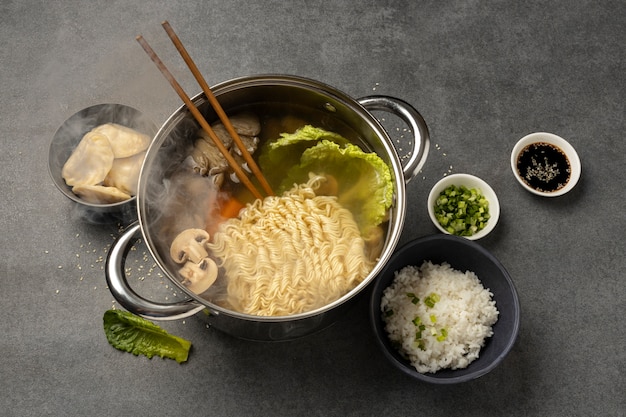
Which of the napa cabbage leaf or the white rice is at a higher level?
the napa cabbage leaf

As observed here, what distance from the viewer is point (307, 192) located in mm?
3121

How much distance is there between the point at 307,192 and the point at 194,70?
2.79ft

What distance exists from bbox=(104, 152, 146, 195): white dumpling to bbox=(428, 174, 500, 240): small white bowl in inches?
65.8

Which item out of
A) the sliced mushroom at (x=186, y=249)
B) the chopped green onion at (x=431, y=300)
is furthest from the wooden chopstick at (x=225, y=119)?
the chopped green onion at (x=431, y=300)

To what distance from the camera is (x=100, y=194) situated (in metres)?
3.26

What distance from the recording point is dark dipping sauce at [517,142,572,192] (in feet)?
11.6

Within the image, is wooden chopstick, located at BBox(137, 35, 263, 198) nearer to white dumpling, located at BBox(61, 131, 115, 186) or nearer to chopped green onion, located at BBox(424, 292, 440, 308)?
white dumpling, located at BBox(61, 131, 115, 186)

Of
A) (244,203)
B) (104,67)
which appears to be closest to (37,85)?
(104,67)

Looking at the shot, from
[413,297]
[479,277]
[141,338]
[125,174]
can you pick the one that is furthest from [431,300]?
[125,174]

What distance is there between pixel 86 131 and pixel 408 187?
1928mm

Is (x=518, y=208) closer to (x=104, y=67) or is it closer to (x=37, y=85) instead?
(x=104, y=67)

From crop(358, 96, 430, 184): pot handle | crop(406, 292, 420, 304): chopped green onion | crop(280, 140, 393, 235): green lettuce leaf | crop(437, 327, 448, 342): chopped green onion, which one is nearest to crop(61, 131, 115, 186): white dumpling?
crop(280, 140, 393, 235): green lettuce leaf

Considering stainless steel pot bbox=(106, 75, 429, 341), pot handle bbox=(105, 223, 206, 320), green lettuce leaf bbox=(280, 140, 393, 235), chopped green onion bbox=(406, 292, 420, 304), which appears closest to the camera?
pot handle bbox=(105, 223, 206, 320)

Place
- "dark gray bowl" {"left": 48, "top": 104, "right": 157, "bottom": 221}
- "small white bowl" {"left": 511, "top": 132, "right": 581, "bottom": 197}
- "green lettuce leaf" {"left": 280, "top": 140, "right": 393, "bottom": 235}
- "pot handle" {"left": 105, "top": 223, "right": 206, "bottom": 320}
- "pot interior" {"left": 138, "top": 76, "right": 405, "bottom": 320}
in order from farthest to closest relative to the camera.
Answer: "small white bowl" {"left": 511, "top": 132, "right": 581, "bottom": 197}
"dark gray bowl" {"left": 48, "top": 104, "right": 157, "bottom": 221}
"green lettuce leaf" {"left": 280, "top": 140, "right": 393, "bottom": 235}
"pot interior" {"left": 138, "top": 76, "right": 405, "bottom": 320}
"pot handle" {"left": 105, "top": 223, "right": 206, "bottom": 320}
